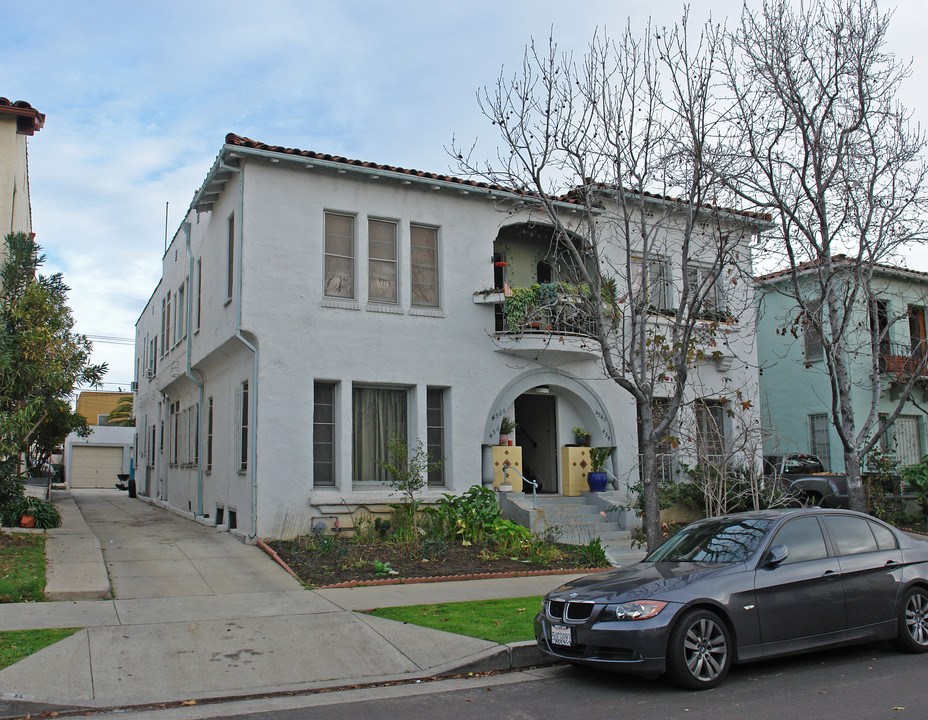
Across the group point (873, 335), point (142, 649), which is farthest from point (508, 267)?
point (142, 649)

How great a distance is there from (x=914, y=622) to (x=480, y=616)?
4332mm

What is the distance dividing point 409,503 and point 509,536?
1.91m

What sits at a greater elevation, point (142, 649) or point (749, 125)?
point (749, 125)

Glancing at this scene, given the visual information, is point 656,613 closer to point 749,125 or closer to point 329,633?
point 329,633

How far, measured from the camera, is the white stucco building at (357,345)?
1395 cm

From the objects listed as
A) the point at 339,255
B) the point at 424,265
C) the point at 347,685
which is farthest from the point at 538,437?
the point at 347,685

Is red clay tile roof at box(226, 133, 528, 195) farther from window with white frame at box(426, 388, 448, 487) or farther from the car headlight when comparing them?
the car headlight

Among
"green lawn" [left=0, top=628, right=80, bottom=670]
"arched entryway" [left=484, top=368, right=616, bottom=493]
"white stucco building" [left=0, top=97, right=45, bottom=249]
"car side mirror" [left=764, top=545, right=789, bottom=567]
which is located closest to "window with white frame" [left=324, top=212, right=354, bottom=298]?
"arched entryway" [left=484, top=368, right=616, bottom=493]

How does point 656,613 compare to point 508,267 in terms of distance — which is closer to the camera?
point 656,613

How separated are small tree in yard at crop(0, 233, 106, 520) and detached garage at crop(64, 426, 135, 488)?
1146 inches

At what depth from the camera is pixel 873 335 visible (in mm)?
14219

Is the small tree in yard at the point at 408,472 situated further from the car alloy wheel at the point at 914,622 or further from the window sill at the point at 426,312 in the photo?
the car alloy wheel at the point at 914,622

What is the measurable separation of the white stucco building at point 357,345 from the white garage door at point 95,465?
2522 cm

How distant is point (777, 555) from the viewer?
707 centimetres
